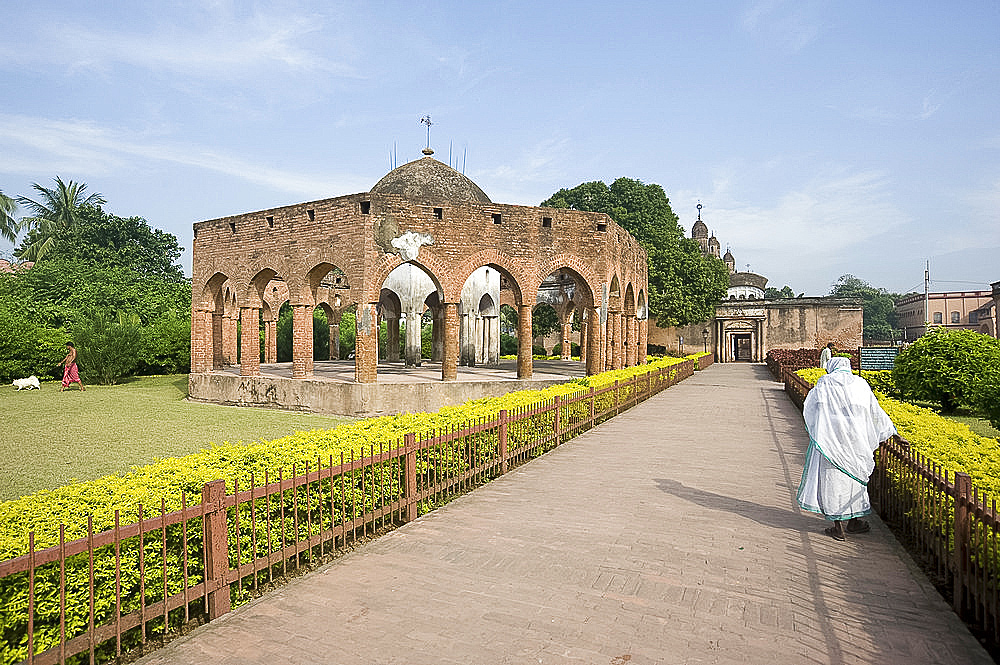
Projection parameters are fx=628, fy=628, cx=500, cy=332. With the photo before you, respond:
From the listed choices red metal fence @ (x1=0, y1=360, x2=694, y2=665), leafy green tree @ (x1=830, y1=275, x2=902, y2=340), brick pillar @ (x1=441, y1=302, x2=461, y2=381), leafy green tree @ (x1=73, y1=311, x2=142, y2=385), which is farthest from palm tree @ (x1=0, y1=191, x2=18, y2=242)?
leafy green tree @ (x1=830, y1=275, x2=902, y2=340)

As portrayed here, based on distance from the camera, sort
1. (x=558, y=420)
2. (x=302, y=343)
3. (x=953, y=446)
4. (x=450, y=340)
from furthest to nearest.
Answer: (x=302, y=343), (x=450, y=340), (x=558, y=420), (x=953, y=446)

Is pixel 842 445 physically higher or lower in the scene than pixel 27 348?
lower

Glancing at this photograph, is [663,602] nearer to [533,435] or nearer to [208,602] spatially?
[208,602]

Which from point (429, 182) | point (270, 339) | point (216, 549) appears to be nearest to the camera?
point (216, 549)

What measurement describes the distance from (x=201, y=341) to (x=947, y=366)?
2012 centimetres

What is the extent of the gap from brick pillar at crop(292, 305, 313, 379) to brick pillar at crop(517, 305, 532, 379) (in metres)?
5.73

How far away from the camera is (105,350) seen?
76.2 feet

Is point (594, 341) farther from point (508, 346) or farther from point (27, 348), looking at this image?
point (27, 348)

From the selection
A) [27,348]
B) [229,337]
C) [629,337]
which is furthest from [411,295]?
[27,348]

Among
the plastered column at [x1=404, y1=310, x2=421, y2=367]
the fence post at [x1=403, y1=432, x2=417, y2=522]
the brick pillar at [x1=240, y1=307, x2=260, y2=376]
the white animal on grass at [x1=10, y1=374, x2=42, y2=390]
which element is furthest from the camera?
the plastered column at [x1=404, y1=310, x2=421, y2=367]

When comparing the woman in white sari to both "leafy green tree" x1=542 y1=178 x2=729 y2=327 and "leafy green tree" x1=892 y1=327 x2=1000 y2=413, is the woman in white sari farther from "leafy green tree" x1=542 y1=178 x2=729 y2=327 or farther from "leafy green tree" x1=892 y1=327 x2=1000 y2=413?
"leafy green tree" x1=542 y1=178 x2=729 y2=327

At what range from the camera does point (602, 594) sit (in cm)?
418

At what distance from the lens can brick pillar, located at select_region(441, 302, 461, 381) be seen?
1636cm

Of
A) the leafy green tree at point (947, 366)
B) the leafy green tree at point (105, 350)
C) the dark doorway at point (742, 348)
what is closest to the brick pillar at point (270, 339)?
the leafy green tree at point (105, 350)
